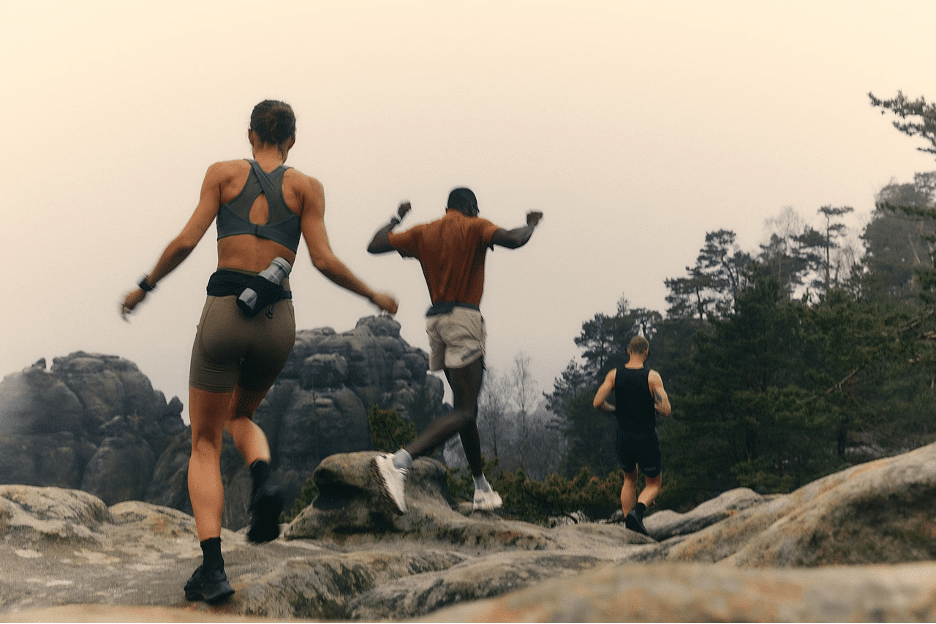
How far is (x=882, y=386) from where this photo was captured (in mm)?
25016

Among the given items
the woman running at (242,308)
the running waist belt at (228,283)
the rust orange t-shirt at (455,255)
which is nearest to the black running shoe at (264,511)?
the woman running at (242,308)

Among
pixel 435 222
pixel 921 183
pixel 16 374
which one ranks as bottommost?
pixel 435 222

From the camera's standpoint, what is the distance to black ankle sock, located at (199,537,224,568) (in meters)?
3.16

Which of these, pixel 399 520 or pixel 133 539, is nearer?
pixel 133 539

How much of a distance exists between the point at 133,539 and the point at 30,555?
92 centimetres

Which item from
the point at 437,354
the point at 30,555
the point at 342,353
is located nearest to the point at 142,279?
the point at 437,354

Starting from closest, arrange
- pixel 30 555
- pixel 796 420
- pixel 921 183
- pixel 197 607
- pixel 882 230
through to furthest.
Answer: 1. pixel 197 607
2. pixel 30 555
3. pixel 796 420
4. pixel 882 230
5. pixel 921 183

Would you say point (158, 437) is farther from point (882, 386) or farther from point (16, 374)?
point (882, 386)

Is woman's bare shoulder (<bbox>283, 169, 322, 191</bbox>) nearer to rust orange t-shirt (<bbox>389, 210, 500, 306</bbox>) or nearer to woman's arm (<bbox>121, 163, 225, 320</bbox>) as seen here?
woman's arm (<bbox>121, 163, 225, 320</bbox>)

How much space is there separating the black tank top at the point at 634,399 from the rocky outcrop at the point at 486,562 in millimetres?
Result: 1165

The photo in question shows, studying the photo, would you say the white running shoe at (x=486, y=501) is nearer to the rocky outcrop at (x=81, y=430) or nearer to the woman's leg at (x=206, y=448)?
the woman's leg at (x=206, y=448)

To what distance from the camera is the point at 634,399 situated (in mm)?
6738

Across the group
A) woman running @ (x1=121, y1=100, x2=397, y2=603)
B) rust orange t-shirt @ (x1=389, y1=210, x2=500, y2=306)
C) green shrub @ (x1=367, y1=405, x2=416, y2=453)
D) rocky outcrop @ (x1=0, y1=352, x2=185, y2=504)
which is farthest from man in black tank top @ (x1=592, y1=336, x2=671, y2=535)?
rocky outcrop @ (x1=0, y1=352, x2=185, y2=504)

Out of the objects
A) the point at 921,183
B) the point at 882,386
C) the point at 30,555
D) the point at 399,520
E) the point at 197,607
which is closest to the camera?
the point at 197,607
